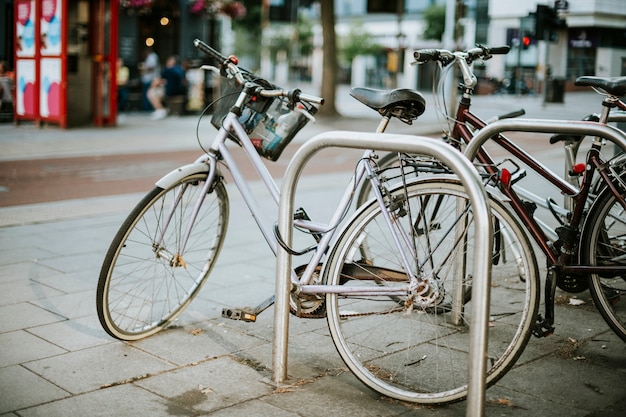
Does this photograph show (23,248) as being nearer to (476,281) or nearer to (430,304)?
(430,304)

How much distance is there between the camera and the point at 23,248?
5984mm

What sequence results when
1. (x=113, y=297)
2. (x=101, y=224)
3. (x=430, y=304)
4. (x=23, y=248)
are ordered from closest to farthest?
(x=430, y=304), (x=113, y=297), (x=23, y=248), (x=101, y=224)

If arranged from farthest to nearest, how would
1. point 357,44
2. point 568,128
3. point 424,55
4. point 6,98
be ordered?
point 357,44, point 6,98, point 424,55, point 568,128

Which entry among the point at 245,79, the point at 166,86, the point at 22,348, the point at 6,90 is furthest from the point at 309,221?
the point at 166,86

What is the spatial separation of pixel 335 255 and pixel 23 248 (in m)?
3.46

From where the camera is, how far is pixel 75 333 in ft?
13.5

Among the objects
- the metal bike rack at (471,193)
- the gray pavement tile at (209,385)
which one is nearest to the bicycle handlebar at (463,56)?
the metal bike rack at (471,193)

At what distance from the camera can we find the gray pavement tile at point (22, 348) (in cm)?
372

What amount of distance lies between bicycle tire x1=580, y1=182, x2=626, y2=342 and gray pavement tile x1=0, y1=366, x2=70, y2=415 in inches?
93.3

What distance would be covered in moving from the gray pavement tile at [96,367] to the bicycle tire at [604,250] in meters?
1.97

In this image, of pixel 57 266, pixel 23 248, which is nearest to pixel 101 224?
pixel 23 248

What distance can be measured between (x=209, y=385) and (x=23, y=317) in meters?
1.43

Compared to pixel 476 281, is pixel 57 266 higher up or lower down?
lower down

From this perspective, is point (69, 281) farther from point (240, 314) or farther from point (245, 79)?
point (245, 79)
